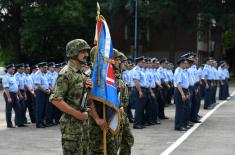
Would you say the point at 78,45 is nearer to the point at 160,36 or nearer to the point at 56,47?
A: the point at 56,47

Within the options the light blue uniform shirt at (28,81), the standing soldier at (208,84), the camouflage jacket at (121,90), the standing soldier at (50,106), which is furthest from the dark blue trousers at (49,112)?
the camouflage jacket at (121,90)

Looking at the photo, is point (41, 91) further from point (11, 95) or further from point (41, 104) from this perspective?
point (11, 95)

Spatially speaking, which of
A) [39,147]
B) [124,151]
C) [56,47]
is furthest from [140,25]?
[124,151]

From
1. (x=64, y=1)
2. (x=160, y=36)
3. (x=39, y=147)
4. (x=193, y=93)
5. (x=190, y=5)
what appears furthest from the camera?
(x=160, y=36)

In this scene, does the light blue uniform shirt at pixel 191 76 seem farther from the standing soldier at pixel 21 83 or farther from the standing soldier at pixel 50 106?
the standing soldier at pixel 21 83

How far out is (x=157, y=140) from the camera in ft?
37.7

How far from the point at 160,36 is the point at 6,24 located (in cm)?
1539

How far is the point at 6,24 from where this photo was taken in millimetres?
41844

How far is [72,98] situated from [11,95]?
29.6ft

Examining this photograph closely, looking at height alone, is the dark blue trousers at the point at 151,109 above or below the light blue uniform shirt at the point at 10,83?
below

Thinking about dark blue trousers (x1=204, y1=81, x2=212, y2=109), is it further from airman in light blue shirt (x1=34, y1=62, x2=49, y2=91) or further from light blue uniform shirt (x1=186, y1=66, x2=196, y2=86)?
airman in light blue shirt (x1=34, y1=62, x2=49, y2=91)

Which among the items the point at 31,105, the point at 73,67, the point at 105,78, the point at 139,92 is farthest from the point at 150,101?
the point at 73,67

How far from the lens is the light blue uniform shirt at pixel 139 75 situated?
44.8 feet

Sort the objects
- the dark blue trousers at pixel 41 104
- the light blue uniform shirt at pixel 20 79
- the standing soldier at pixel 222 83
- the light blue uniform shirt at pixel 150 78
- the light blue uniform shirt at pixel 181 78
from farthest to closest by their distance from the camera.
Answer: the standing soldier at pixel 222 83 → the light blue uniform shirt at pixel 20 79 → the dark blue trousers at pixel 41 104 → the light blue uniform shirt at pixel 150 78 → the light blue uniform shirt at pixel 181 78
